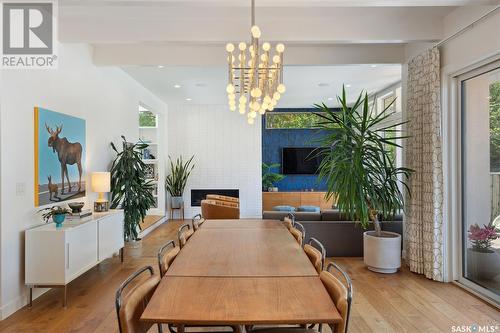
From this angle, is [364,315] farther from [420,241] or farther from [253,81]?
[253,81]

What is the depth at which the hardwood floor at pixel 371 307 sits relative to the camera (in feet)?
8.36

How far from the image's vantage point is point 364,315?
8.93 feet

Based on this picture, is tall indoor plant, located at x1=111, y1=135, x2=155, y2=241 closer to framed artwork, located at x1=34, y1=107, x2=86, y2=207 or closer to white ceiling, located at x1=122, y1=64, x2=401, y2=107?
framed artwork, located at x1=34, y1=107, x2=86, y2=207

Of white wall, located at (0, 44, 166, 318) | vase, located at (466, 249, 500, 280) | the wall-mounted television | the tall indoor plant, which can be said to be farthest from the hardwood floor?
the wall-mounted television

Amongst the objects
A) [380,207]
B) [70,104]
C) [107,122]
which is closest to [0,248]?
[70,104]

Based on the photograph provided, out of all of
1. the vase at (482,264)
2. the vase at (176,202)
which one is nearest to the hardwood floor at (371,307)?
the vase at (482,264)

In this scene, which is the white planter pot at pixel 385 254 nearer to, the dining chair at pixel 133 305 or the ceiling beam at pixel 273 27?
the ceiling beam at pixel 273 27

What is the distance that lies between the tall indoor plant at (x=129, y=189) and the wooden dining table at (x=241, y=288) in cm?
250

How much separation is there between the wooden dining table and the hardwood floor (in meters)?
1.01

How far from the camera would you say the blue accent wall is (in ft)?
29.5

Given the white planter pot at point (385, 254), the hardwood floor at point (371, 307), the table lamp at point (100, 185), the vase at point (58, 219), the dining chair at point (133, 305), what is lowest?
the hardwood floor at point (371, 307)

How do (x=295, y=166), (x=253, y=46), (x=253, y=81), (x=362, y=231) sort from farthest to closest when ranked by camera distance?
1. (x=295, y=166)
2. (x=362, y=231)
3. (x=253, y=81)
4. (x=253, y=46)

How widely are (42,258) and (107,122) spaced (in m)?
2.36

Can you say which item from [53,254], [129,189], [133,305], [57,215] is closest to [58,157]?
[57,215]
